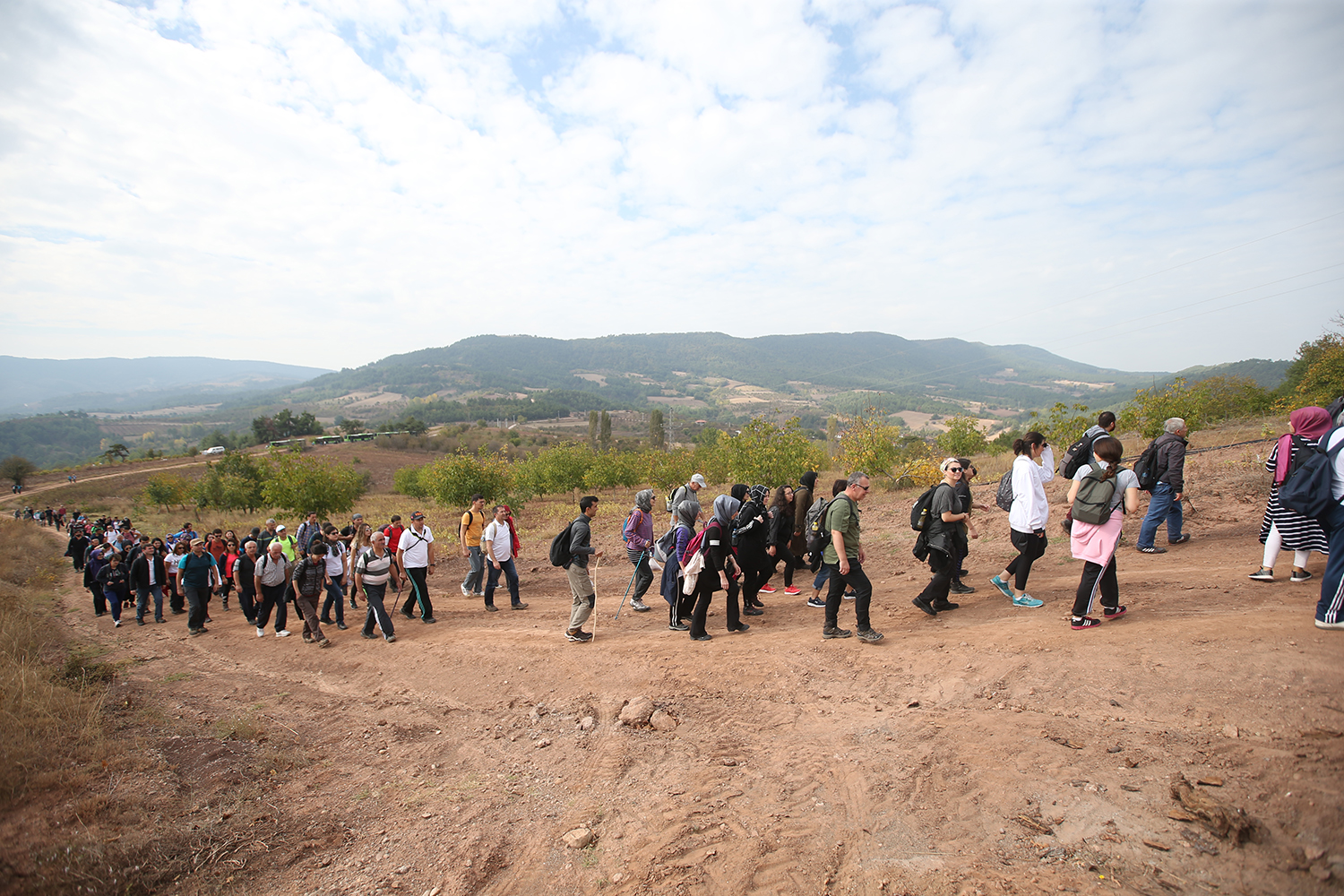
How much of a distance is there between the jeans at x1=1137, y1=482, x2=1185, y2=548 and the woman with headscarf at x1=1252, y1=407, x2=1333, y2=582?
155 cm

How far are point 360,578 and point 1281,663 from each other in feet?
33.5

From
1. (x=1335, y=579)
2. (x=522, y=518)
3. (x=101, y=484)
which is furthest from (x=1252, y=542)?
(x=101, y=484)

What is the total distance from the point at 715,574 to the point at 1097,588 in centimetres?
418

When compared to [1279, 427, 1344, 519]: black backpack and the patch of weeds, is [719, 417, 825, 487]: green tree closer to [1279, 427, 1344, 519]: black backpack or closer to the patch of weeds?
[1279, 427, 1344, 519]: black backpack

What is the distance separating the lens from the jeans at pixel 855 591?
21.1ft

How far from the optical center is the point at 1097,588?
19.9 ft

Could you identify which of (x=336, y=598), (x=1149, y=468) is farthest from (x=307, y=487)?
(x=1149, y=468)

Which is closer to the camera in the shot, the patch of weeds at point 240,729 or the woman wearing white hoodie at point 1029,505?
the patch of weeds at point 240,729

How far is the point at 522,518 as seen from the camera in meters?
25.6

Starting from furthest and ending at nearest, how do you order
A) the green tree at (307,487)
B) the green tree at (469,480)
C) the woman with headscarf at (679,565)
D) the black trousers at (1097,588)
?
the green tree at (469,480) → the green tree at (307,487) → the woman with headscarf at (679,565) → the black trousers at (1097,588)

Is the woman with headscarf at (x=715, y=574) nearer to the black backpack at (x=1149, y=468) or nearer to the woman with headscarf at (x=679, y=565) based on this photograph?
the woman with headscarf at (x=679, y=565)

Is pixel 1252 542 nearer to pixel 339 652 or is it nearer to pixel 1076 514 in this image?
pixel 1076 514

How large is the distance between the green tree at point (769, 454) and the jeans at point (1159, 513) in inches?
461

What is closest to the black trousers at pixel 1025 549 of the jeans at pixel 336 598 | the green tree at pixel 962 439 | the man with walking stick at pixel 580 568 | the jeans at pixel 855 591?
the jeans at pixel 855 591
